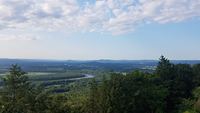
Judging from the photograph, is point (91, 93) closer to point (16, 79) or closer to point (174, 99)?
point (16, 79)

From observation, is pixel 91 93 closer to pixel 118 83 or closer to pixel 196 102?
pixel 118 83

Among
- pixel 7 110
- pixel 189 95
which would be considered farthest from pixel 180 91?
pixel 7 110

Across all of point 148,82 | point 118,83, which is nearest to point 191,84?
point 148,82

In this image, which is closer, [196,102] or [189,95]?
[196,102]

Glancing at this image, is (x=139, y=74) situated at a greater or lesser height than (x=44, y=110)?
greater

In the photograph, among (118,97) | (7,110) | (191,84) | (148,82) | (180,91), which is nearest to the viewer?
(7,110)

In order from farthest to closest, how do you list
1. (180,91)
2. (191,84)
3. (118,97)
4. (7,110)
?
(191,84) < (180,91) < (118,97) < (7,110)
